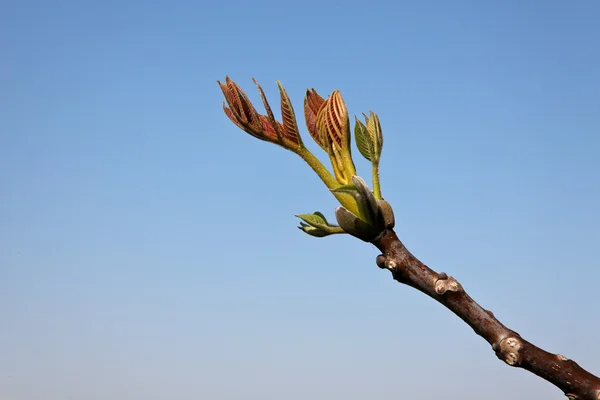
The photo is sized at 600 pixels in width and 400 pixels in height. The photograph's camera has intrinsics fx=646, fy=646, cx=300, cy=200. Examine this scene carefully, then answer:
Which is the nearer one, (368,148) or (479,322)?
(479,322)

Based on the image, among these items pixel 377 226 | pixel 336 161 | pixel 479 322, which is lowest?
pixel 479 322

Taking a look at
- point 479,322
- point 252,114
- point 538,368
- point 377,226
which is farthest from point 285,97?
point 538,368

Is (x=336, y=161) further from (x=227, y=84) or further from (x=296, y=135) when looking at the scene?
(x=227, y=84)

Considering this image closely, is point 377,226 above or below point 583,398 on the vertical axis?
above

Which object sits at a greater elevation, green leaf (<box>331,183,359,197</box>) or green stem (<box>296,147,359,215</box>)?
green stem (<box>296,147,359,215</box>)

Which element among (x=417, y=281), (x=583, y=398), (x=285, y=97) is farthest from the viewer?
(x=285, y=97)

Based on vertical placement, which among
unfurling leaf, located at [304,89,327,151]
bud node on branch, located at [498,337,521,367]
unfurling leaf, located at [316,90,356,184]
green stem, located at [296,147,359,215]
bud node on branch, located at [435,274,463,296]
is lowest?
bud node on branch, located at [498,337,521,367]

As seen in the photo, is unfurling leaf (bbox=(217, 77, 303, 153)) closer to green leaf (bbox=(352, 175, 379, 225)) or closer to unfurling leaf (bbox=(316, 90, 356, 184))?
unfurling leaf (bbox=(316, 90, 356, 184))

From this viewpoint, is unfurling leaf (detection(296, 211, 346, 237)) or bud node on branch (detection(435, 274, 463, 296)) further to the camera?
unfurling leaf (detection(296, 211, 346, 237))

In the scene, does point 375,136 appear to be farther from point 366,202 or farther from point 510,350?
point 510,350

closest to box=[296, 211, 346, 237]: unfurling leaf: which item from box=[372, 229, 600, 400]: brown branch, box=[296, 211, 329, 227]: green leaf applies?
box=[296, 211, 329, 227]: green leaf
